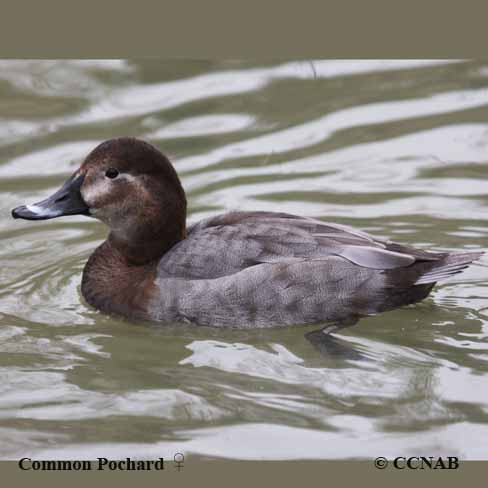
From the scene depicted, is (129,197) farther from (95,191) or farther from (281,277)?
(281,277)

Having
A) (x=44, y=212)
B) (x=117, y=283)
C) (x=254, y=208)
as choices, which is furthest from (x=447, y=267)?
(x=44, y=212)

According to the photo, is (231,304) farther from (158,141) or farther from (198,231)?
(158,141)

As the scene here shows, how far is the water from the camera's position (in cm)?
574

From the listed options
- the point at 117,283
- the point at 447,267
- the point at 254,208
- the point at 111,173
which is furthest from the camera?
the point at 254,208

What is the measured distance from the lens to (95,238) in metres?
8.56

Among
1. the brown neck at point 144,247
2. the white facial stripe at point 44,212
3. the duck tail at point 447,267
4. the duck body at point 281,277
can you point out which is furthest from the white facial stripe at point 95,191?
the duck tail at point 447,267

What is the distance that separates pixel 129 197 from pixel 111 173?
0.62ft

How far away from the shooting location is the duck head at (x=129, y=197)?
7.14 meters

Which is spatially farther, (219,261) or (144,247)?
(144,247)

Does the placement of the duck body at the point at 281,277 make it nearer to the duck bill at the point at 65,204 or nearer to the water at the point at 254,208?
the water at the point at 254,208

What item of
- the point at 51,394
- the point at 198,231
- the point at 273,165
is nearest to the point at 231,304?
the point at 198,231

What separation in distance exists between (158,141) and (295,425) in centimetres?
469

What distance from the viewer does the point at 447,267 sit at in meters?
6.81

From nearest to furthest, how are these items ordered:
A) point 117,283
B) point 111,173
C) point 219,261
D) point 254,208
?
point 219,261, point 111,173, point 117,283, point 254,208
